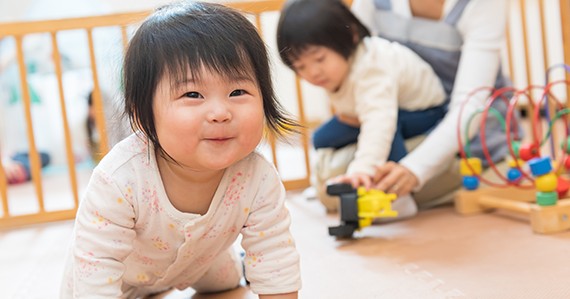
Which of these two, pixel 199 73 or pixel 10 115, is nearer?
pixel 199 73

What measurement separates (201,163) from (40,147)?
3.14 meters

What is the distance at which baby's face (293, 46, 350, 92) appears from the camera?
132 centimetres

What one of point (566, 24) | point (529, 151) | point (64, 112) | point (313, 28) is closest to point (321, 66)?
point (313, 28)

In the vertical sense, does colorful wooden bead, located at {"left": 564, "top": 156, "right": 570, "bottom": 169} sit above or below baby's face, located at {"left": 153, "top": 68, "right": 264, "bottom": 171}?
below

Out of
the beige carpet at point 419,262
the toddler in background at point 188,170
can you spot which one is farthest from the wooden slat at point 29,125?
the toddler in background at point 188,170

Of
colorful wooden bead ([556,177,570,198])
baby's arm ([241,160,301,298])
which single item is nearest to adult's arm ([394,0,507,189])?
colorful wooden bead ([556,177,570,198])

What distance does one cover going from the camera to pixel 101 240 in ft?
2.36

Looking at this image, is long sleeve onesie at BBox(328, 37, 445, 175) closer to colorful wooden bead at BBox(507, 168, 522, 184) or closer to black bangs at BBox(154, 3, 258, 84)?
colorful wooden bead at BBox(507, 168, 522, 184)

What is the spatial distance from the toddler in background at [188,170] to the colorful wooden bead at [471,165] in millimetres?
682

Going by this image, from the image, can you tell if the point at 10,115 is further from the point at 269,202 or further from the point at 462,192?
the point at 269,202

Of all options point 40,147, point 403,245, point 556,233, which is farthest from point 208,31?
point 40,147

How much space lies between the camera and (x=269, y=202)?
0.79 meters

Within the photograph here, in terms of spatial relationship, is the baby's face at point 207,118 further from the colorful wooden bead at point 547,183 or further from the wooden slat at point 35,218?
the wooden slat at point 35,218

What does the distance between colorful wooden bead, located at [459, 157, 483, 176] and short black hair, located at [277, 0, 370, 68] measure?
33cm
